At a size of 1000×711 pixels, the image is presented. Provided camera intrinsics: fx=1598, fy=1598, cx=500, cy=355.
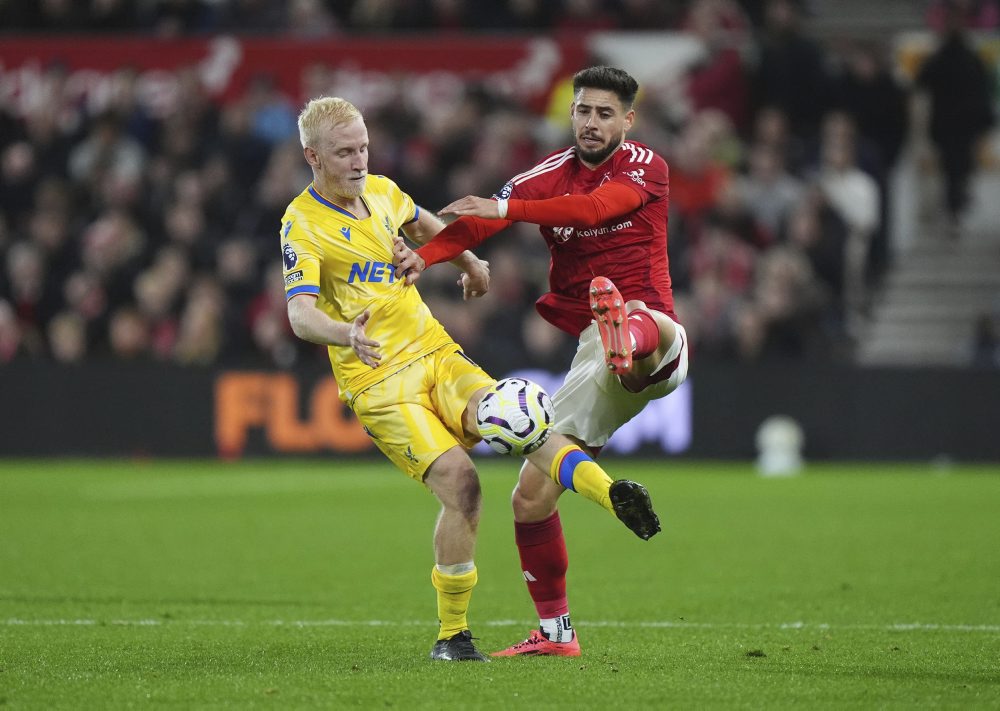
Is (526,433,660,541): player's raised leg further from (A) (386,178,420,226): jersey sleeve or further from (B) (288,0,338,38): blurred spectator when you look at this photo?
(B) (288,0,338,38): blurred spectator

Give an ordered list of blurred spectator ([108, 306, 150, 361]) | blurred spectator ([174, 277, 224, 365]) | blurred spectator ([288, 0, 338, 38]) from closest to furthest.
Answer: blurred spectator ([174, 277, 224, 365]) → blurred spectator ([108, 306, 150, 361]) → blurred spectator ([288, 0, 338, 38])

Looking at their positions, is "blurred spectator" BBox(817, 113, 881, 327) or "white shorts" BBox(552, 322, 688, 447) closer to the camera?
"white shorts" BBox(552, 322, 688, 447)

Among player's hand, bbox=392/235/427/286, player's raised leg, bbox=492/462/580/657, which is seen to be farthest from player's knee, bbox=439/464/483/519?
player's hand, bbox=392/235/427/286

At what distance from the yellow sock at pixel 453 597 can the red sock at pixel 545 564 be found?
0.40 m

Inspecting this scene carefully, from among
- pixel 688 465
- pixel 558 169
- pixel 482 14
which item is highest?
pixel 482 14

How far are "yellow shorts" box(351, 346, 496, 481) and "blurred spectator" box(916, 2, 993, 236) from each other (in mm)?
11993

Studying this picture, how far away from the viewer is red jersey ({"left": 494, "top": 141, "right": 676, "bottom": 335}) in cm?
696

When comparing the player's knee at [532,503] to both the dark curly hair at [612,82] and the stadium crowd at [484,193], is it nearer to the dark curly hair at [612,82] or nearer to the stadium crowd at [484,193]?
the dark curly hair at [612,82]

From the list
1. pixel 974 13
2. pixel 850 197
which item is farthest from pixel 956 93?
pixel 974 13

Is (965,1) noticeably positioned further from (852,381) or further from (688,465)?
(688,465)

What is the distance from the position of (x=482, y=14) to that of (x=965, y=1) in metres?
5.70

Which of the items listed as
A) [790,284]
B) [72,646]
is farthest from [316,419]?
[72,646]

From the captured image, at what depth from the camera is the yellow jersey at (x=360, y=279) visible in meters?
6.62

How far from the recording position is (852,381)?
16.2 m
